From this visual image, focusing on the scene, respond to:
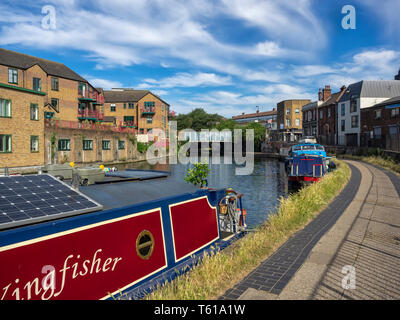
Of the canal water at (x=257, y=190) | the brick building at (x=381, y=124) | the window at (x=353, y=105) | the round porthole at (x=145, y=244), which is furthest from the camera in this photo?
the window at (x=353, y=105)

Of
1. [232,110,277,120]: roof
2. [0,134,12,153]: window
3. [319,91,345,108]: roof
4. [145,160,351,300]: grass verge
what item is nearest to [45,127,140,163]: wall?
[0,134,12,153]: window

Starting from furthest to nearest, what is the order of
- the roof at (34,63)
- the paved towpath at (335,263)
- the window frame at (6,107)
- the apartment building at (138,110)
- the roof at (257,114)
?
the roof at (257,114)
the apartment building at (138,110)
the roof at (34,63)
the window frame at (6,107)
the paved towpath at (335,263)

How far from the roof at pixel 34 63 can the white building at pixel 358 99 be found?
1677 inches

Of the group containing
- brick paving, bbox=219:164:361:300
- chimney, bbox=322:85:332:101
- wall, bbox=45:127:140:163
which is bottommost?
brick paving, bbox=219:164:361:300

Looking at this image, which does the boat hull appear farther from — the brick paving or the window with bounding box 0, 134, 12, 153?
the window with bounding box 0, 134, 12, 153

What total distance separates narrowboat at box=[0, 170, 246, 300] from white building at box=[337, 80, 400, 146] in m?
46.1

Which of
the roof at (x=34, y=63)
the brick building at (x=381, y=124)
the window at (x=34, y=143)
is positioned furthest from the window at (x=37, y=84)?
the brick building at (x=381, y=124)

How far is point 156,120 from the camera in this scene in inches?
2569

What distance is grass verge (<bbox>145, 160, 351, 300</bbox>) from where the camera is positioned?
4836mm

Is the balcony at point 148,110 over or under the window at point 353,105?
over

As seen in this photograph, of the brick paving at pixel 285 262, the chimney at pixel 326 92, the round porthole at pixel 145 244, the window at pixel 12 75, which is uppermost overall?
the chimney at pixel 326 92

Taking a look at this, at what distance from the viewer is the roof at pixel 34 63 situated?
38812 mm

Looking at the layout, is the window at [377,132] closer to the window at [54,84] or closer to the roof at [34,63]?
the roof at [34,63]
